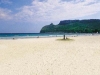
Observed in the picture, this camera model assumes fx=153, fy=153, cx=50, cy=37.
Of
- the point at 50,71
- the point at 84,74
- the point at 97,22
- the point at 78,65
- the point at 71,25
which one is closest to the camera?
the point at 84,74

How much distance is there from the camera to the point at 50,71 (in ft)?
26.9

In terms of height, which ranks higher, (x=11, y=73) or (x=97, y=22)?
(x=97, y=22)

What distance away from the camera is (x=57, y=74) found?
774 cm

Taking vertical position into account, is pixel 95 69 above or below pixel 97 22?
below

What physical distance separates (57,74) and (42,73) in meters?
0.79

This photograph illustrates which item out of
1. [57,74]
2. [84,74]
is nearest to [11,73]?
[57,74]

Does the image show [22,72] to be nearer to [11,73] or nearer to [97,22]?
[11,73]

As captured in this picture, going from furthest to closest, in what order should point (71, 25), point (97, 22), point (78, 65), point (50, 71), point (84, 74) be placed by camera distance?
point (71, 25) < point (97, 22) < point (78, 65) < point (50, 71) < point (84, 74)

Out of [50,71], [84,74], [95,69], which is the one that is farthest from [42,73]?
[95,69]

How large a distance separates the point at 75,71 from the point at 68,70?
400 mm

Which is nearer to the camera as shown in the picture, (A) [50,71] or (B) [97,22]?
(A) [50,71]

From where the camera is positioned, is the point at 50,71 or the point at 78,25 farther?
the point at 78,25

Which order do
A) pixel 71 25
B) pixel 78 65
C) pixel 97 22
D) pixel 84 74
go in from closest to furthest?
pixel 84 74 < pixel 78 65 < pixel 97 22 < pixel 71 25

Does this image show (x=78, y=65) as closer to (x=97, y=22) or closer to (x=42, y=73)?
(x=42, y=73)
